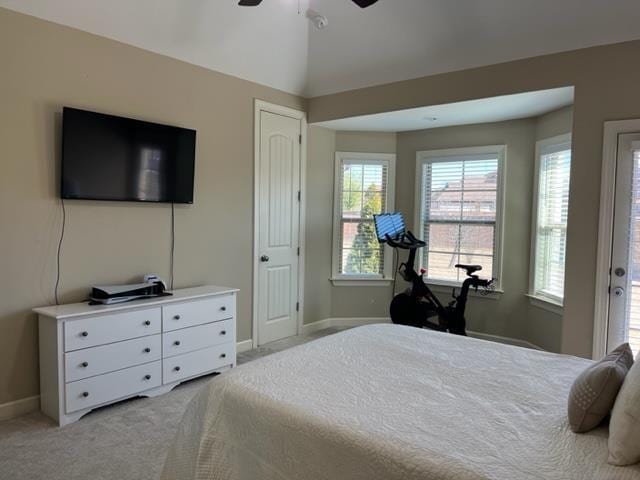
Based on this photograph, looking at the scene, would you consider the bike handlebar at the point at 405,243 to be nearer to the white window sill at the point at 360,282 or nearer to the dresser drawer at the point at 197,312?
the white window sill at the point at 360,282

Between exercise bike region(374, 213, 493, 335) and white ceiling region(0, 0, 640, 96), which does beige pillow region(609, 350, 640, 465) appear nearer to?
white ceiling region(0, 0, 640, 96)

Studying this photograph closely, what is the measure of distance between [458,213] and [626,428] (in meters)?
3.88

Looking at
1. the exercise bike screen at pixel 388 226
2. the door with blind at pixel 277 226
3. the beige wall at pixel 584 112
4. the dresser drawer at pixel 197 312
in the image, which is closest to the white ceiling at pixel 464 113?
the beige wall at pixel 584 112

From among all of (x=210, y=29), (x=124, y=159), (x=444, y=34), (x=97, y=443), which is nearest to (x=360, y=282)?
(x=444, y=34)

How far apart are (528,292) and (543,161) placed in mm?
1317

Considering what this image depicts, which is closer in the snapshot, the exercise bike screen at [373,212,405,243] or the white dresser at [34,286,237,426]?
the white dresser at [34,286,237,426]

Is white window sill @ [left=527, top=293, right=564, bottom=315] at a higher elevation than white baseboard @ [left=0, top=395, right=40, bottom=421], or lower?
higher

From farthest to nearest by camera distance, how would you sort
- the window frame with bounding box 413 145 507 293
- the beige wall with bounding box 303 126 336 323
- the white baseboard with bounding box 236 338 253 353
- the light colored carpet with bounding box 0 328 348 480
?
the beige wall with bounding box 303 126 336 323 → the window frame with bounding box 413 145 507 293 → the white baseboard with bounding box 236 338 253 353 → the light colored carpet with bounding box 0 328 348 480

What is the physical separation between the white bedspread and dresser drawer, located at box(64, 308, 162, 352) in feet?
4.22

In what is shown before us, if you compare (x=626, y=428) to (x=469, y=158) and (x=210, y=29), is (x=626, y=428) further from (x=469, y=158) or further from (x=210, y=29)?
(x=469, y=158)

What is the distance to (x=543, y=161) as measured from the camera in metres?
4.34

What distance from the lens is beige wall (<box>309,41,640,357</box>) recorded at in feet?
10.3

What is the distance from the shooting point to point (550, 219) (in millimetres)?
4270

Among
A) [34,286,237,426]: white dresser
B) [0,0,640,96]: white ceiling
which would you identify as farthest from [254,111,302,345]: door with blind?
[34,286,237,426]: white dresser
